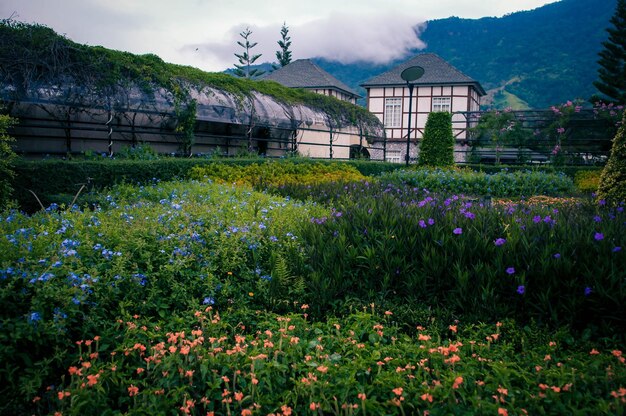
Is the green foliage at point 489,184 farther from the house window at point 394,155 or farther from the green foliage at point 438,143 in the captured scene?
the house window at point 394,155

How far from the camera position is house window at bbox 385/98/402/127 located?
34.6 metres

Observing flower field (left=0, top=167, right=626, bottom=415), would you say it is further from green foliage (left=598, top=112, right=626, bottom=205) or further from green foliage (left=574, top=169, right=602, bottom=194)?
green foliage (left=574, top=169, right=602, bottom=194)

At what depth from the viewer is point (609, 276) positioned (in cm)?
333

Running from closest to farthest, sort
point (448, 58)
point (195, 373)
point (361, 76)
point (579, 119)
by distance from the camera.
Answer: point (195, 373)
point (579, 119)
point (448, 58)
point (361, 76)

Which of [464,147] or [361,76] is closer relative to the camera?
[464,147]

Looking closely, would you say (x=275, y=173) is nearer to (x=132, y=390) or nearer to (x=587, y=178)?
(x=132, y=390)

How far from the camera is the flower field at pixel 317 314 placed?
256 cm

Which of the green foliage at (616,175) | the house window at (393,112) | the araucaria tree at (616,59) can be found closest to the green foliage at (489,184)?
the green foliage at (616,175)

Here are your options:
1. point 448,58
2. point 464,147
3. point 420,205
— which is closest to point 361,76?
point 448,58

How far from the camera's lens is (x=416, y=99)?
33938 mm

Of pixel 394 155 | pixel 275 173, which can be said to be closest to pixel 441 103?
pixel 394 155

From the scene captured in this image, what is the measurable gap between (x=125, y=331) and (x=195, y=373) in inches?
29.5

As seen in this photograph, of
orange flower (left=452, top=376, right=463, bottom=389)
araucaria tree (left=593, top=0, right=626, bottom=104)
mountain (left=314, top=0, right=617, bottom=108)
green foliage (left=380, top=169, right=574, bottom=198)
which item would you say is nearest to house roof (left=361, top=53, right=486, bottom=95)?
araucaria tree (left=593, top=0, right=626, bottom=104)

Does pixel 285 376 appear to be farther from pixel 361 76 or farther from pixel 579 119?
pixel 361 76
